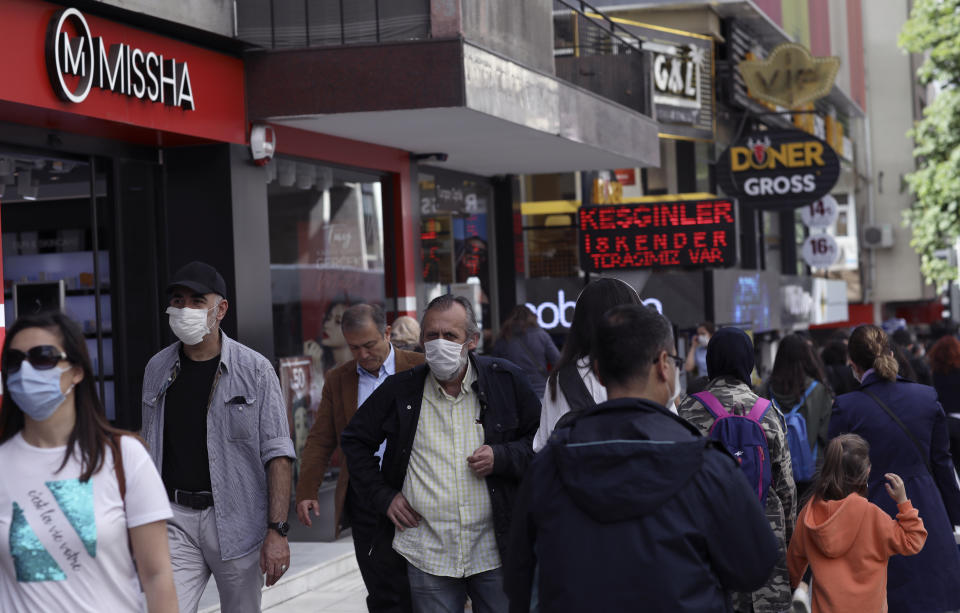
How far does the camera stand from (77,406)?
11.7 ft

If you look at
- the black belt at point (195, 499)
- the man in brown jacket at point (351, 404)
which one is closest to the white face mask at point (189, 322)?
the black belt at point (195, 499)

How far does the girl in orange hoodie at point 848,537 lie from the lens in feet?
20.3

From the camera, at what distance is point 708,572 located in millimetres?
3279

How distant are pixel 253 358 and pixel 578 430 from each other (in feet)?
8.39

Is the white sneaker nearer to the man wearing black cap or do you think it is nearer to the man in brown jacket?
the man in brown jacket

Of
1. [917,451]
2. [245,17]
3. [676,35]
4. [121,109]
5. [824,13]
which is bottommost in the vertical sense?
[917,451]

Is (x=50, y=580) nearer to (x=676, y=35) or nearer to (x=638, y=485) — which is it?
(x=638, y=485)

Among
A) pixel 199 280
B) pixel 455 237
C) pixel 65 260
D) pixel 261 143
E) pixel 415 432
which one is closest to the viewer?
pixel 415 432

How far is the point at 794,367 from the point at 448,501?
182 inches

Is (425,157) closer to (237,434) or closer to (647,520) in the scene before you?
(237,434)

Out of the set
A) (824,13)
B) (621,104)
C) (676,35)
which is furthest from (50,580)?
(824,13)

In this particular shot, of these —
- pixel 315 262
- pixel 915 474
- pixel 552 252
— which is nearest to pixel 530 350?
pixel 315 262

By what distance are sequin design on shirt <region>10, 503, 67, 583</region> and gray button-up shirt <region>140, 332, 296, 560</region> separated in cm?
196

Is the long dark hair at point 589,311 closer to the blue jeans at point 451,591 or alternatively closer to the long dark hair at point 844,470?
the blue jeans at point 451,591
